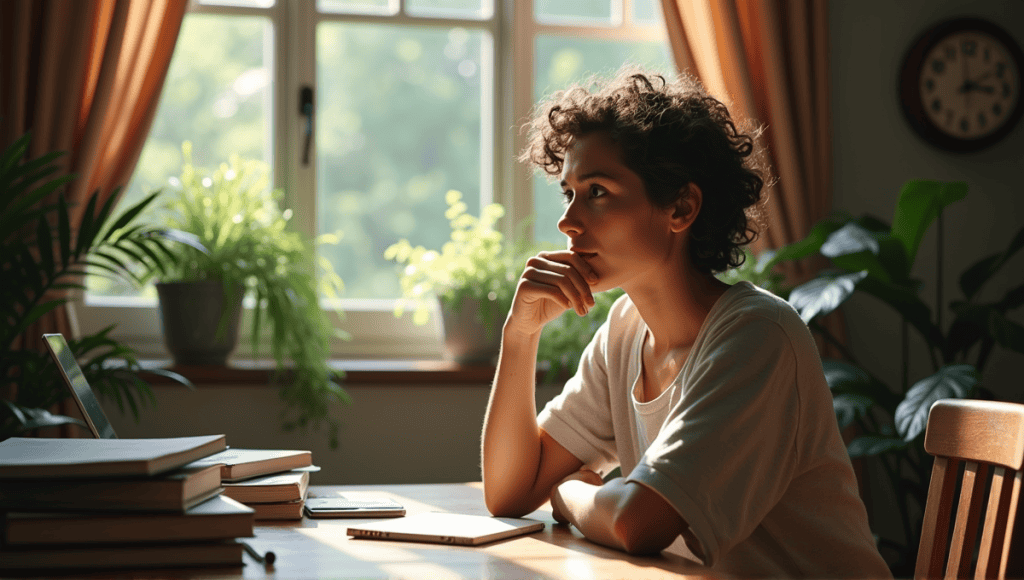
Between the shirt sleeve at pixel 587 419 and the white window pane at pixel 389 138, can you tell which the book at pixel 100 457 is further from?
the white window pane at pixel 389 138

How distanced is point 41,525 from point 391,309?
2.23 m

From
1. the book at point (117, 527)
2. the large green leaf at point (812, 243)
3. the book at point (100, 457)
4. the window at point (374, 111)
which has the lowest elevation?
the book at point (117, 527)

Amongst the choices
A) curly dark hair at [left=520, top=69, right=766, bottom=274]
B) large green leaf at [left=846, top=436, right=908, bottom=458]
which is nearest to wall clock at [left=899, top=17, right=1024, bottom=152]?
large green leaf at [left=846, top=436, right=908, bottom=458]

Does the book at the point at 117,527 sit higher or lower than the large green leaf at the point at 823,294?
lower

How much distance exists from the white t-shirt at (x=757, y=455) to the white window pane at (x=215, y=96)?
2.17m

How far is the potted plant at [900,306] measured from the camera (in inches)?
93.4

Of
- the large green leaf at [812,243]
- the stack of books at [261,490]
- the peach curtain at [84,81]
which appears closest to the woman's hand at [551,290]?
the stack of books at [261,490]

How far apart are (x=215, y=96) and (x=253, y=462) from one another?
2.09m

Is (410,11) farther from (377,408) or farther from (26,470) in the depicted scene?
(26,470)

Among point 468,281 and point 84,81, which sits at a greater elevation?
point 84,81

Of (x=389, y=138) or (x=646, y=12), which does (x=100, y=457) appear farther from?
(x=646, y=12)

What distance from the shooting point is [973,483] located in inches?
45.7

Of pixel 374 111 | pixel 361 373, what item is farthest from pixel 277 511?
pixel 374 111

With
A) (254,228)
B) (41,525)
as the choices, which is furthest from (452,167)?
(41,525)
